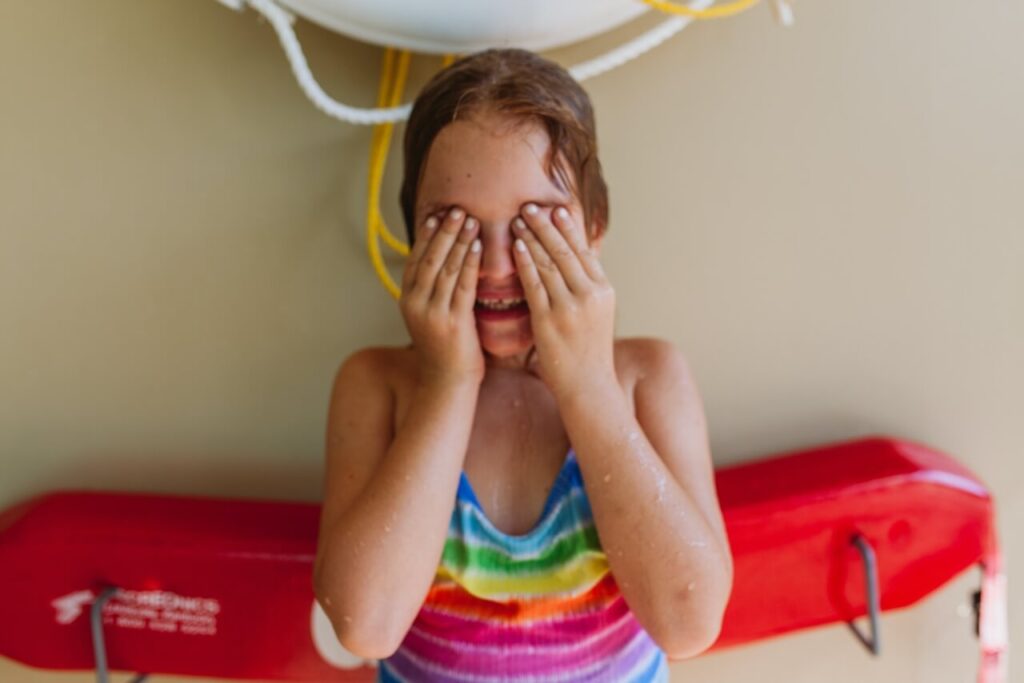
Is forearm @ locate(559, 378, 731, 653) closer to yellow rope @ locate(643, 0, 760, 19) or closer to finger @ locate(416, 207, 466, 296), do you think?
finger @ locate(416, 207, 466, 296)

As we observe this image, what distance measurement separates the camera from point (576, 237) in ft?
1.96

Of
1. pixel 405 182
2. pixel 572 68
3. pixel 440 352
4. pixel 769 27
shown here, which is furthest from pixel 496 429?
pixel 769 27

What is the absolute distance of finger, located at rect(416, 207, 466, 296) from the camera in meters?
0.59

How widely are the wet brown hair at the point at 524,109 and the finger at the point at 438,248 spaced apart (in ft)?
0.21

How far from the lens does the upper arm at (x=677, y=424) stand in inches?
25.6

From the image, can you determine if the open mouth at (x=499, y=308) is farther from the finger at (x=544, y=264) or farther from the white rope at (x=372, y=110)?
the white rope at (x=372, y=110)

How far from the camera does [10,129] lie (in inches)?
31.6

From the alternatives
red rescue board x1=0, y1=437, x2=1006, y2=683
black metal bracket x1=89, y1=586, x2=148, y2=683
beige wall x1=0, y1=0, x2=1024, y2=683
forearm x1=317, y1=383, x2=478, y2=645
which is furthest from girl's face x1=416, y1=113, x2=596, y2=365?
black metal bracket x1=89, y1=586, x2=148, y2=683

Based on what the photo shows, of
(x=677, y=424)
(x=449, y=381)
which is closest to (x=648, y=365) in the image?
(x=677, y=424)

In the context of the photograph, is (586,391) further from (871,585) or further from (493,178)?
(871,585)

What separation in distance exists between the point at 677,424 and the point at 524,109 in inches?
10.0

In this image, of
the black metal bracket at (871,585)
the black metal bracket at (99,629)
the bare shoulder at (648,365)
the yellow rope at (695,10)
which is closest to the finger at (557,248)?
the bare shoulder at (648,365)

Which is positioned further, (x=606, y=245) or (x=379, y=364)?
(x=606, y=245)

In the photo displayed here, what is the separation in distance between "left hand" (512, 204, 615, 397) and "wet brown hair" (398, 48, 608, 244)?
1.4 inches
